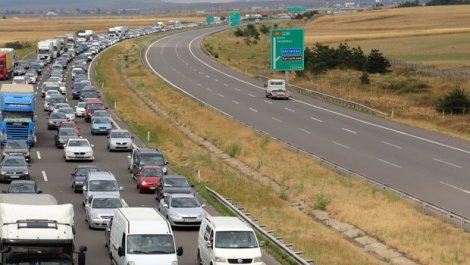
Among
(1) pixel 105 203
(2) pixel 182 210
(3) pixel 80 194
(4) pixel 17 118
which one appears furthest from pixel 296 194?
(4) pixel 17 118

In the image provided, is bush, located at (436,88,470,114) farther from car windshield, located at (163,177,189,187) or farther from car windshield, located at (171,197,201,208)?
car windshield, located at (171,197,201,208)

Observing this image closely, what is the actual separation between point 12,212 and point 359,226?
1619 centimetres

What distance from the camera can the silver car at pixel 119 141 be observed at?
57.5 m

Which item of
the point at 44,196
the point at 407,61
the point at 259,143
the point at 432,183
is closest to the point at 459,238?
the point at 432,183

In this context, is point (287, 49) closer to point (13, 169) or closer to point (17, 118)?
point (17, 118)

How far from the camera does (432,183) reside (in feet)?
149

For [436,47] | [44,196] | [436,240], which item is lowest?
[436,47]

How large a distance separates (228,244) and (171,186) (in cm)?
1259

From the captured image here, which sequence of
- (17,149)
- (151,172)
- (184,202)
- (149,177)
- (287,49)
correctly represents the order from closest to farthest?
(184,202) < (149,177) < (151,172) < (17,149) < (287,49)

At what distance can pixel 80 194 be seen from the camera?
43.4m

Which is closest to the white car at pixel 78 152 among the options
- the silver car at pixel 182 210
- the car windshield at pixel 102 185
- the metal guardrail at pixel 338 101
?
the car windshield at pixel 102 185

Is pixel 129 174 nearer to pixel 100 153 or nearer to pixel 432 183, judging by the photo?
pixel 100 153

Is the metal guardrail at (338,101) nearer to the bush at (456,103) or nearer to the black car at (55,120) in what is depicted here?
the bush at (456,103)

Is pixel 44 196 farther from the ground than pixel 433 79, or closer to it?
farther from the ground
